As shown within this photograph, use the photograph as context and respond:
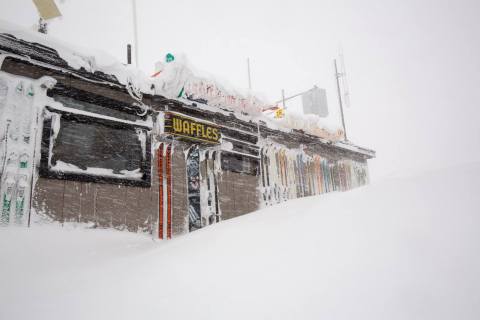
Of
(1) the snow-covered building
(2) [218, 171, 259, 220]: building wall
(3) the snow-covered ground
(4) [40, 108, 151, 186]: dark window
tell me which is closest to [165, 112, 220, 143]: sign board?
(1) the snow-covered building

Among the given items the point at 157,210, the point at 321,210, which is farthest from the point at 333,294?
the point at 157,210

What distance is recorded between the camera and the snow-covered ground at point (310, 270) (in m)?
1.81

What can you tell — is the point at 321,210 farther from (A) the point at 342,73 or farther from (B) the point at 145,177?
(A) the point at 342,73

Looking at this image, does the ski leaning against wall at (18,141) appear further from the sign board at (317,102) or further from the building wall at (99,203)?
the sign board at (317,102)

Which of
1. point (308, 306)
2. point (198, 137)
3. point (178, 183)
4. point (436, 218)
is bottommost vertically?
point (308, 306)

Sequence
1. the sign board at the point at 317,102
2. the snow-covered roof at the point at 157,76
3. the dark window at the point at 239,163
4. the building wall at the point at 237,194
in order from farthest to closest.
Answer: the sign board at the point at 317,102 → the dark window at the point at 239,163 → the building wall at the point at 237,194 → the snow-covered roof at the point at 157,76

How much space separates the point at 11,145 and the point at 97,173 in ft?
4.51

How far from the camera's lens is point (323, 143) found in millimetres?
10656

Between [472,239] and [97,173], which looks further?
[97,173]

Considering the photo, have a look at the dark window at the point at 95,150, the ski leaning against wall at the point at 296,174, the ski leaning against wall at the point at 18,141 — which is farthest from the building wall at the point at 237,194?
the ski leaning against wall at the point at 18,141

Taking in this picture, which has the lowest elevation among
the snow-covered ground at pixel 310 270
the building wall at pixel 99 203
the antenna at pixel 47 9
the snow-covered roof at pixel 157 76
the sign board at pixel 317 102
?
the snow-covered ground at pixel 310 270

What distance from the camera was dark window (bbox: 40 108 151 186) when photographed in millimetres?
5059

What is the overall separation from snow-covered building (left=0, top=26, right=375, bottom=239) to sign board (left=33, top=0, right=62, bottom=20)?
1012mm

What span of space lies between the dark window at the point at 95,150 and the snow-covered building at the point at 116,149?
0.06 ft
